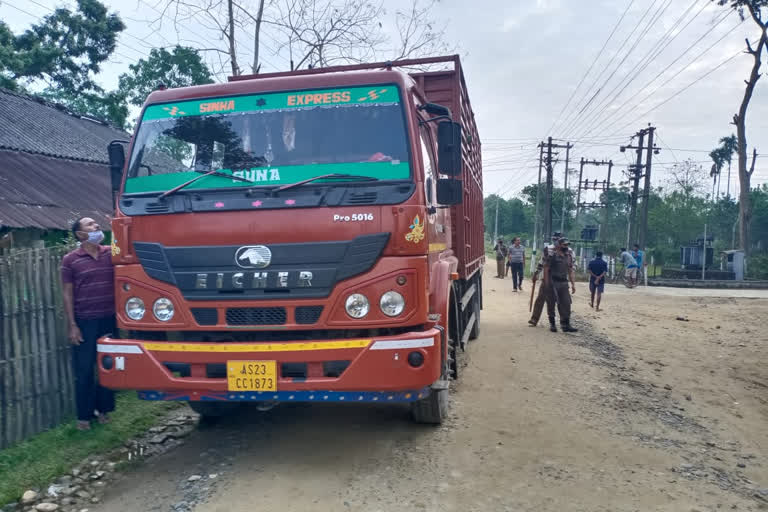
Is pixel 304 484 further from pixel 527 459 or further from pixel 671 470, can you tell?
pixel 671 470

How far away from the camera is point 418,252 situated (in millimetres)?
3625

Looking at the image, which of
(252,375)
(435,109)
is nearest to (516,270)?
(435,109)

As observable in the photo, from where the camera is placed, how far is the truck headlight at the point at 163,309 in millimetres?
3742

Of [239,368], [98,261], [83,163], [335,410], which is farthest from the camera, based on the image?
[83,163]

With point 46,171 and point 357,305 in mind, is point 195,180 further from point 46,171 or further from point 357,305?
point 46,171

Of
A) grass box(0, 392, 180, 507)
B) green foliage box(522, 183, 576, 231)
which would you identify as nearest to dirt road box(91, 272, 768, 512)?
grass box(0, 392, 180, 507)

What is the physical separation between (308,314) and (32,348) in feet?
8.15

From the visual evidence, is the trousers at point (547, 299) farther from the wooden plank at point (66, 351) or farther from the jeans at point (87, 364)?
the wooden plank at point (66, 351)

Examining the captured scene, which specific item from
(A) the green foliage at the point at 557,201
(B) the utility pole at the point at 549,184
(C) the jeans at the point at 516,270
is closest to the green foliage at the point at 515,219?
(A) the green foliage at the point at 557,201

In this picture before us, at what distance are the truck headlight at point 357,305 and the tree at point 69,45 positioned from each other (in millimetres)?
23544

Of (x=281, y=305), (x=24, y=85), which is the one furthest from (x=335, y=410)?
(x=24, y=85)

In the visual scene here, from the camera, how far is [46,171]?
11.9 m

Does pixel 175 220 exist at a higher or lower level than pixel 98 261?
higher

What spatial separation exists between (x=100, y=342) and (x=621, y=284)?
858 inches
